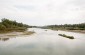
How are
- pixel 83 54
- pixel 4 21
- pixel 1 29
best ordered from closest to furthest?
pixel 83 54
pixel 1 29
pixel 4 21

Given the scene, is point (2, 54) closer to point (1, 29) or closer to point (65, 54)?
point (65, 54)

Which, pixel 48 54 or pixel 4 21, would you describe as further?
pixel 4 21

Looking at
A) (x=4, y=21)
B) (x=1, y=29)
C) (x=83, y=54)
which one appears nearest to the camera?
(x=83, y=54)

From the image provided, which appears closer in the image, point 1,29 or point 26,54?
point 26,54

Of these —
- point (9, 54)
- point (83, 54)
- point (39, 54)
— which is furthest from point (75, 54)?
point (9, 54)

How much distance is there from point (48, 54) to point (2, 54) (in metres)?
6.91

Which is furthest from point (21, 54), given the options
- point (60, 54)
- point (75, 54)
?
point (75, 54)

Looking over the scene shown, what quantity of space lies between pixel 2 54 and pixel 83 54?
12.1 meters

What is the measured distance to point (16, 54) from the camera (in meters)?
19.9

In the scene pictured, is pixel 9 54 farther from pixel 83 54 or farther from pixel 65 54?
pixel 83 54

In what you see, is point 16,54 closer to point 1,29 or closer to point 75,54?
point 75,54

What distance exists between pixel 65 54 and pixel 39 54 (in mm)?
3891

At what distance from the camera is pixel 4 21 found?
333 ft

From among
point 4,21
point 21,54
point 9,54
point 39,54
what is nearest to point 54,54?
point 39,54
